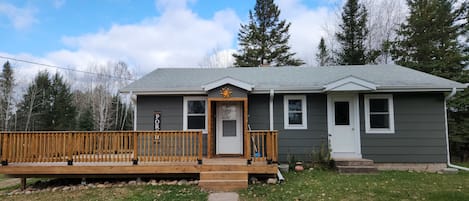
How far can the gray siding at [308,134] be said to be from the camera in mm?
7242

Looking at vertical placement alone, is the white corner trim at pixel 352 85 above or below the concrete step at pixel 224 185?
above

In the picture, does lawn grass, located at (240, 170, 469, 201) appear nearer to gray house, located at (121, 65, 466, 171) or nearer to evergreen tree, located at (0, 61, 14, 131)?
gray house, located at (121, 65, 466, 171)

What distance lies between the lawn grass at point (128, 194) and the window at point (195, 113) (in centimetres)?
222

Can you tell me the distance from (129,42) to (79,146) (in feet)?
42.4

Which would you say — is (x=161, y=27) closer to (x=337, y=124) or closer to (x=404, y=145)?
(x=337, y=124)

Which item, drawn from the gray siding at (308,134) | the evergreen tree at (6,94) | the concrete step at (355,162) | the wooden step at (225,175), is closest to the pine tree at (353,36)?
the gray siding at (308,134)

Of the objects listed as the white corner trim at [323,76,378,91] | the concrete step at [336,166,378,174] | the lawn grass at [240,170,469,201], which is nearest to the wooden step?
the lawn grass at [240,170,469,201]

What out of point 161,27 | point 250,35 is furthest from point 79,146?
point 250,35

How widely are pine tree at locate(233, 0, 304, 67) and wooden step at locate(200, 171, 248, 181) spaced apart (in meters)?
15.1

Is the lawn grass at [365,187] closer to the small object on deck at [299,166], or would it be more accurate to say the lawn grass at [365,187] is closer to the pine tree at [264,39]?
the small object on deck at [299,166]

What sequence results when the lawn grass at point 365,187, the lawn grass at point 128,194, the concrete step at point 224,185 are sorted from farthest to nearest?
1. the concrete step at point 224,185
2. the lawn grass at point 128,194
3. the lawn grass at point 365,187

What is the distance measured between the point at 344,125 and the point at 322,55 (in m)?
13.9

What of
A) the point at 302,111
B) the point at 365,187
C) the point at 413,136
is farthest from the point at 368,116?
the point at 365,187

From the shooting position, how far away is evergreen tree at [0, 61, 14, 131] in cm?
2030
